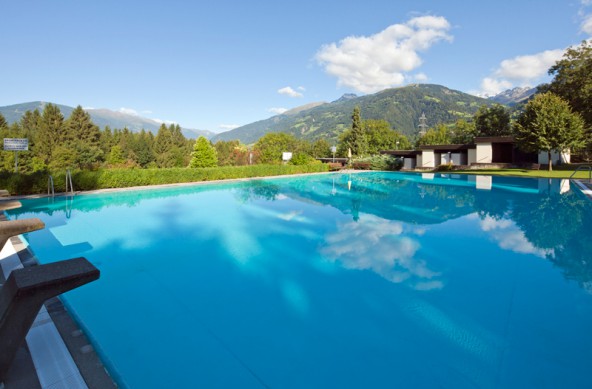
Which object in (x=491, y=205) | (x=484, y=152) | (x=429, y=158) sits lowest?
(x=491, y=205)

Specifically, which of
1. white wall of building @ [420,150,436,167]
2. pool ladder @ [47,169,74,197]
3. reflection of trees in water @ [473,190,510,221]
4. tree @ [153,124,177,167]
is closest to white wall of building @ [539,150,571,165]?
white wall of building @ [420,150,436,167]

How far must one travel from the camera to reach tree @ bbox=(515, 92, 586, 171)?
26.5 meters

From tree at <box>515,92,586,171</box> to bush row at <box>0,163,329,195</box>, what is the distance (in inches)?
905

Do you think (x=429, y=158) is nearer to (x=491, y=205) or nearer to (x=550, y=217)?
(x=491, y=205)

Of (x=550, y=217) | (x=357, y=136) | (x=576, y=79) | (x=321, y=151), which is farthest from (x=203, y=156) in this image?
(x=576, y=79)

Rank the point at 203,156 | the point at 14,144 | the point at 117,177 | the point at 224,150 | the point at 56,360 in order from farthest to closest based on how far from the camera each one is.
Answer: the point at 224,150, the point at 203,156, the point at 14,144, the point at 117,177, the point at 56,360

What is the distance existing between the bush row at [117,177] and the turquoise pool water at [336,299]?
22.9ft

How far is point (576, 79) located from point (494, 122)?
39.6ft

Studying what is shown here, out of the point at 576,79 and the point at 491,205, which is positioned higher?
the point at 576,79

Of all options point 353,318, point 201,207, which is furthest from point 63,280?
point 201,207

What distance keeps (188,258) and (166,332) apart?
3.50 meters

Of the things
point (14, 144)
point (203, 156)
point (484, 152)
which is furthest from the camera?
point (203, 156)

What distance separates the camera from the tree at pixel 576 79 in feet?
104

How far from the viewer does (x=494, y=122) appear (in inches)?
1775
